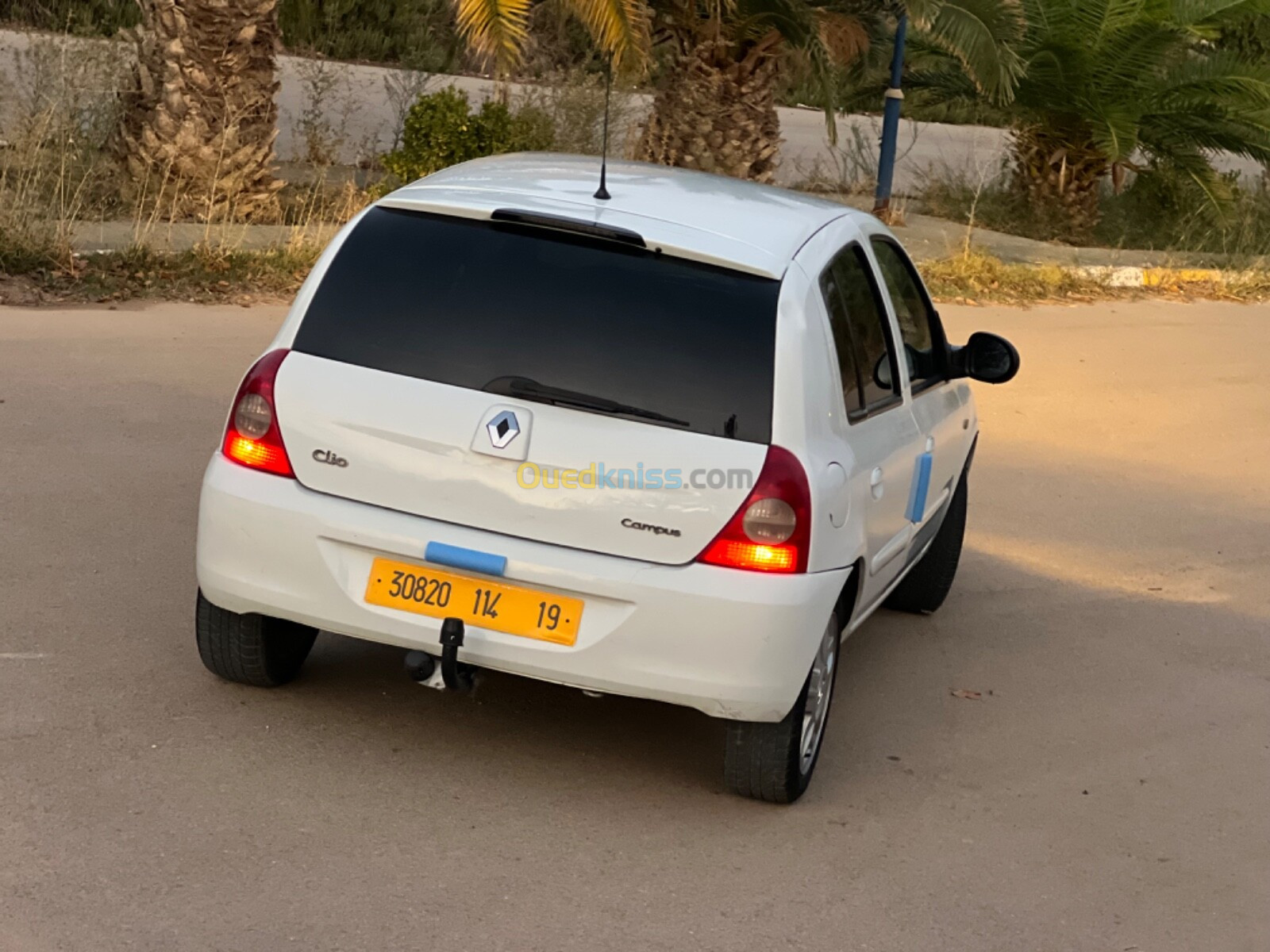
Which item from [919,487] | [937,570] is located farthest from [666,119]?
Answer: [919,487]

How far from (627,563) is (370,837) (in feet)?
3.17

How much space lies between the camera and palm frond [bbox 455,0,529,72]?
11.9m

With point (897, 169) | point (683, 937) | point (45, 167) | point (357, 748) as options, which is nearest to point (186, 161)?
point (45, 167)

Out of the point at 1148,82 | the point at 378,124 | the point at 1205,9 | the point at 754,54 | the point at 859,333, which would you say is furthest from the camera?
the point at 378,124

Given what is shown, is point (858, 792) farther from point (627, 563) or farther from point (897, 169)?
point (897, 169)

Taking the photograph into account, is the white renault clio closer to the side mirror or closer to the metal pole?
the side mirror

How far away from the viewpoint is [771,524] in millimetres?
4609

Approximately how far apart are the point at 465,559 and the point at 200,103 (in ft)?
33.7

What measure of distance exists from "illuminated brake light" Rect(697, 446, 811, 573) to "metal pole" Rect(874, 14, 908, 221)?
13.8m

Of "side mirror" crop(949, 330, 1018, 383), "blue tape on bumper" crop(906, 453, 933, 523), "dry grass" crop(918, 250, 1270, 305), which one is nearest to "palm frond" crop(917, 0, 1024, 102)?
"dry grass" crop(918, 250, 1270, 305)

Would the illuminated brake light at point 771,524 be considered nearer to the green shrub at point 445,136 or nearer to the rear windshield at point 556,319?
the rear windshield at point 556,319

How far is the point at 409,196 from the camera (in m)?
5.06

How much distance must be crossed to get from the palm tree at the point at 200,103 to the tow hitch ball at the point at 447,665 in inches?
376

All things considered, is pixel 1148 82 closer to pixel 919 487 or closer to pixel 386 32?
pixel 919 487
